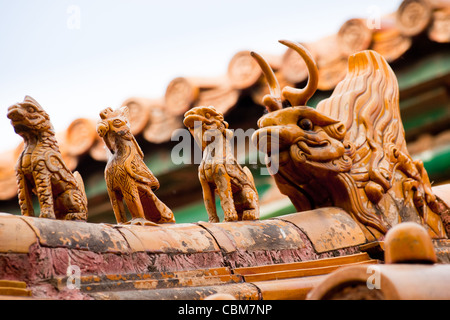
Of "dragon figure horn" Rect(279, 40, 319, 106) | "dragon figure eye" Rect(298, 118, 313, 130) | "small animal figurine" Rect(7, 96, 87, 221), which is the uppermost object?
"dragon figure horn" Rect(279, 40, 319, 106)

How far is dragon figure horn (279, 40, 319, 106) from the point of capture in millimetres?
4504

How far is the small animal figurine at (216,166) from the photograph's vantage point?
4.24 meters

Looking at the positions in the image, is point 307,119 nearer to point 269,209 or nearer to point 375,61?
point 375,61

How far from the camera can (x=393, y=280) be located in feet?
7.16

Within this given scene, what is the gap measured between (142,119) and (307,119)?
2.19 m

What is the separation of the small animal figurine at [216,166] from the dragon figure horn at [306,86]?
1.67 feet

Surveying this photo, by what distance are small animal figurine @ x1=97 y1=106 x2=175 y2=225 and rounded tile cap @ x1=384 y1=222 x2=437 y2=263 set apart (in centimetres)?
182

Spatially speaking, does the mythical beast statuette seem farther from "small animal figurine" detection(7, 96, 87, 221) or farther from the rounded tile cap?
the rounded tile cap

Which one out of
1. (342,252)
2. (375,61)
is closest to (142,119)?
(375,61)

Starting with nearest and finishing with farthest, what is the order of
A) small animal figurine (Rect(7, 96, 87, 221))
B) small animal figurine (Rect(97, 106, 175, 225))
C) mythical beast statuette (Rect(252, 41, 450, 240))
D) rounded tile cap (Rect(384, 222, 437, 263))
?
rounded tile cap (Rect(384, 222, 437, 263)), small animal figurine (Rect(7, 96, 87, 221)), small animal figurine (Rect(97, 106, 175, 225)), mythical beast statuette (Rect(252, 41, 450, 240))

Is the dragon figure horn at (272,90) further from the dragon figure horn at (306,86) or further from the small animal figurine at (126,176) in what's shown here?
the small animal figurine at (126,176)

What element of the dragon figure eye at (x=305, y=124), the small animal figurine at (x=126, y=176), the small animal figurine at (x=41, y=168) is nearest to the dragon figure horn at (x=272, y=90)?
the dragon figure eye at (x=305, y=124)

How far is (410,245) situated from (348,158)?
7.54ft

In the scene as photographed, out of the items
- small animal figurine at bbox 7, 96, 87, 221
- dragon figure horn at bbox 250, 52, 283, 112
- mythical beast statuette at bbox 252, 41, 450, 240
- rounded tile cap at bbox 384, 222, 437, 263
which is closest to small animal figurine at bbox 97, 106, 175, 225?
small animal figurine at bbox 7, 96, 87, 221
